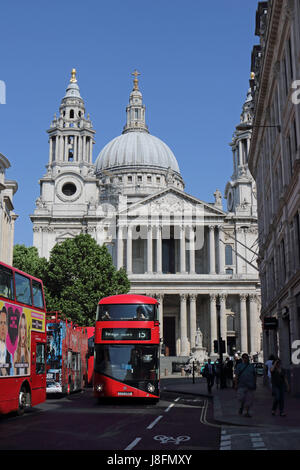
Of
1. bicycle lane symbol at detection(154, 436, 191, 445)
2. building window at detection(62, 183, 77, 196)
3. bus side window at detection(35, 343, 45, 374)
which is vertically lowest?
bicycle lane symbol at detection(154, 436, 191, 445)

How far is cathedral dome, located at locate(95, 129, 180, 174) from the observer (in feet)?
357

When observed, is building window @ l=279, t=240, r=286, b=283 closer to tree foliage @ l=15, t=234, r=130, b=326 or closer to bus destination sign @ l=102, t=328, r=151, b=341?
bus destination sign @ l=102, t=328, r=151, b=341

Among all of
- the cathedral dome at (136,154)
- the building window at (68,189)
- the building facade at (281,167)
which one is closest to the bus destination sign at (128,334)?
the building facade at (281,167)

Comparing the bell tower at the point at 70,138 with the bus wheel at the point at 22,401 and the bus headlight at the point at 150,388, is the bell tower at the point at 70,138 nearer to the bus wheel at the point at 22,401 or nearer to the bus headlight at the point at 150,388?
the bus headlight at the point at 150,388

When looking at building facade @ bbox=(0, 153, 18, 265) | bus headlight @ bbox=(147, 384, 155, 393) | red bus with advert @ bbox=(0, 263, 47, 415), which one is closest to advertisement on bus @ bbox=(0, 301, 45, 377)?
red bus with advert @ bbox=(0, 263, 47, 415)

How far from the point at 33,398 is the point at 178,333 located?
56918 millimetres

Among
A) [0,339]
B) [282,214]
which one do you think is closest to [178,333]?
[282,214]

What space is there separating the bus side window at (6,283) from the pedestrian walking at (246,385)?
7.48 metres

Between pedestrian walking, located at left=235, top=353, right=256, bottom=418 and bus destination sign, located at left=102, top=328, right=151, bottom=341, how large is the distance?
566 centimetres

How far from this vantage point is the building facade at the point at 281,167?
81.9ft

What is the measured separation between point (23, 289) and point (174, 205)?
189ft

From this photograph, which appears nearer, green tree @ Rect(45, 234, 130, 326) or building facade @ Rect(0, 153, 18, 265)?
building facade @ Rect(0, 153, 18, 265)

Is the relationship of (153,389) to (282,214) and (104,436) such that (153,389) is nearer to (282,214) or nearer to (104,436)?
(104,436)

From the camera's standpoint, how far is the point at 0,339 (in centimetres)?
1608
